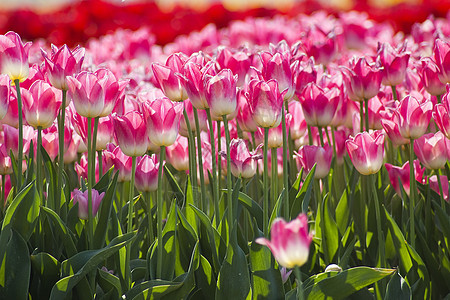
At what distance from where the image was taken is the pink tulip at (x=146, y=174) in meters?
1.55

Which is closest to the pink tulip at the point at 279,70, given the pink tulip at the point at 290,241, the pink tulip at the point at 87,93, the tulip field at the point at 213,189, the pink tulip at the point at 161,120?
the tulip field at the point at 213,189

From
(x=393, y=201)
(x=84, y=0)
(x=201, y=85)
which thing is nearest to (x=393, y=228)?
(x=393, y=201)

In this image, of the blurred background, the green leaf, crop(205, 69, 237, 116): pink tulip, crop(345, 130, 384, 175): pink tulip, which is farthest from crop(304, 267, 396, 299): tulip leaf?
the blurred background

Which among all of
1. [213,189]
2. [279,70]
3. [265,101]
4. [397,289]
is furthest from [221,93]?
[397,289]

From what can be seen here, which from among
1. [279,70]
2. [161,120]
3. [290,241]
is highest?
[279,70]

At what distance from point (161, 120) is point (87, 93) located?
0.17 meters

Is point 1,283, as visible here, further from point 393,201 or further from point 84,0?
point 84,0

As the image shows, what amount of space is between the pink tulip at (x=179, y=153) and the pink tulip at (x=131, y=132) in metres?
0.46

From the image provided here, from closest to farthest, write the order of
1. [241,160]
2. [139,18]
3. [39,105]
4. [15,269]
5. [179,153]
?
[15,269], [39,105], [241,160], [179,153], [139,18]

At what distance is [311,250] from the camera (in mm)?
1600

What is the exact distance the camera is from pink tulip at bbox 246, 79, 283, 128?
1.28 m

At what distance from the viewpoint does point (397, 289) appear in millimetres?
1335

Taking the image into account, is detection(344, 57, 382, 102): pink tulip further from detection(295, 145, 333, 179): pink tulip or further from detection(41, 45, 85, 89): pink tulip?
detection(41, 45, 85, 89): pink tulip

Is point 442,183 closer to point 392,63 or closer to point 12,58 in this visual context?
point 392,63
